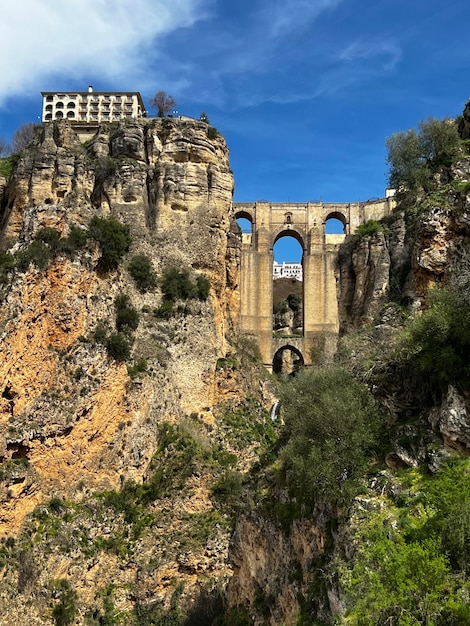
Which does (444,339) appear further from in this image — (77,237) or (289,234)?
(289,234)

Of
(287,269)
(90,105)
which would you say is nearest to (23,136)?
(90,105)

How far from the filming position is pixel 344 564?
1031 centimetres

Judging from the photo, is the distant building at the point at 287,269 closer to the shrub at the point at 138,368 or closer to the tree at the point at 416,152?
the tree at the point at 416,152

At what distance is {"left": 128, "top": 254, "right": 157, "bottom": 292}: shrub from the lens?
30109 millimetres

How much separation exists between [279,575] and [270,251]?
104 feet

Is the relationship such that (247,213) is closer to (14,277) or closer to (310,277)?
(310,277)

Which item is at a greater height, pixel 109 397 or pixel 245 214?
pixel 245 214

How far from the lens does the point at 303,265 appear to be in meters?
45.4

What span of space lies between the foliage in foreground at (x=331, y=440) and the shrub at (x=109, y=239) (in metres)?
14.6

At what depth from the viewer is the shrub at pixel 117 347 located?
86.3 feet

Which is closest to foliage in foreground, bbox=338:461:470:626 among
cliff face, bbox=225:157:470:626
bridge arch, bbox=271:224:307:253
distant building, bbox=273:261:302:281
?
cliff face, bbox=225:157:470:626

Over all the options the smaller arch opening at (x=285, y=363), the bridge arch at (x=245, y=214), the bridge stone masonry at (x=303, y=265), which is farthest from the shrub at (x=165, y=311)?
the smaller arch opening at (x=285, y=363)

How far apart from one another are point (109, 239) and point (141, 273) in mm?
2478

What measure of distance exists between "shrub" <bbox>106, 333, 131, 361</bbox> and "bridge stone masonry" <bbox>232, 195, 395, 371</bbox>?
1579cm
